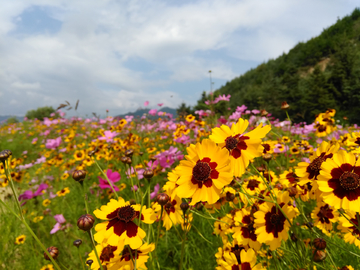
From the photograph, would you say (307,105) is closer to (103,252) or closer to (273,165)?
(273,165)

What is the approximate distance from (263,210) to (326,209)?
57 centimetres

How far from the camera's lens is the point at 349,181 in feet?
2.15

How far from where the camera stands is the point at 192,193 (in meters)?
0.75

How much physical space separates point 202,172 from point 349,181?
49 centimetres

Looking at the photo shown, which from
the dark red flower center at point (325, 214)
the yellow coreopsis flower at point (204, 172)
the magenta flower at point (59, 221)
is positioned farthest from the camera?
the magenta flower at point (59, 221)

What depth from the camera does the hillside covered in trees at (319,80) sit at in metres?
16.9

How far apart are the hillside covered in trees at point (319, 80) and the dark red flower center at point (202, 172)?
19.8 feet

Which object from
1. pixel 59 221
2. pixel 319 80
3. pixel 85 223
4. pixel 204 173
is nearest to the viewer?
pixel 85 223

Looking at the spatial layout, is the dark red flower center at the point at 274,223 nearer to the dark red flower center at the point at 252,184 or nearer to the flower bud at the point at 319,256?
the flower bud at the point at 319,256

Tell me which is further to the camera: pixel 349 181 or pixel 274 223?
pixel 274 223

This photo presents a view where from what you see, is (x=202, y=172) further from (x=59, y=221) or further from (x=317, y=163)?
(x=59, y=221)

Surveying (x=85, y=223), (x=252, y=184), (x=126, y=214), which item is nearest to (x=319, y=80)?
(x=252, y=184)

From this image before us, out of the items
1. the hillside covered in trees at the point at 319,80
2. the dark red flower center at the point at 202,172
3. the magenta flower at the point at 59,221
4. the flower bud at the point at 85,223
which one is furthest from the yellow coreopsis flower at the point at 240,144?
the hillside covered in trees at the point at 319,80

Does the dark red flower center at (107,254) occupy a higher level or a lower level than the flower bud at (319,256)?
lower
